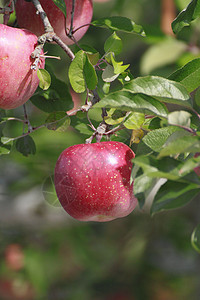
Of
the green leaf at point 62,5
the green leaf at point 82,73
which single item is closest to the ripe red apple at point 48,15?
the green leaf at point 62,5

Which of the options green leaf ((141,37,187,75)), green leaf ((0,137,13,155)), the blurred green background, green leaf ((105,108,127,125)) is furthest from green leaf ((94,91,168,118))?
the blurred green background

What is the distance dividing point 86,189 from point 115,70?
0.20 meters

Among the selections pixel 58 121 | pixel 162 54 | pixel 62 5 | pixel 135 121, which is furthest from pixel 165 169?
pixel 162 54

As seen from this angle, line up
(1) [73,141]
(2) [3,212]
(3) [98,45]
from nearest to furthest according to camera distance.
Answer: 1. (1) [73,141]
2. (2) [3,212]
3. (3) [98,45]

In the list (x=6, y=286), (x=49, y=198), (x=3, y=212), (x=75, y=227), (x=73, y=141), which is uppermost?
(x=49, y=198)

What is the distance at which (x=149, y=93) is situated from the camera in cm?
72

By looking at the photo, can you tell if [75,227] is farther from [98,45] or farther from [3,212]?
[98,45]

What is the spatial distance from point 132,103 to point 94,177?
0.18 meters

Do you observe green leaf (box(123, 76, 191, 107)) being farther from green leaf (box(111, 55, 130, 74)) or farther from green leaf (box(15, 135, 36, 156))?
green leaf (box(15, 135, 36, 156))

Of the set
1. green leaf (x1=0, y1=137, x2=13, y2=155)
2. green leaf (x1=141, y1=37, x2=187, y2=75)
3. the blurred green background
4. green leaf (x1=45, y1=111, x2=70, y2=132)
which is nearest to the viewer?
green leaf (x1=45, y1=111, x2=70, y2=132)

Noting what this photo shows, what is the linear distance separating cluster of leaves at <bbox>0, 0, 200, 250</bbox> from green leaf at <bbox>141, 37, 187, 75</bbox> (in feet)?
2.12

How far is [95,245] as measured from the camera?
8.74ft

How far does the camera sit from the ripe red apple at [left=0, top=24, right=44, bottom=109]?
2.67 feet

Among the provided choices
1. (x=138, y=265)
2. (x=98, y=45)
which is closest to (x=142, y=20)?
(x=98, y=45)
